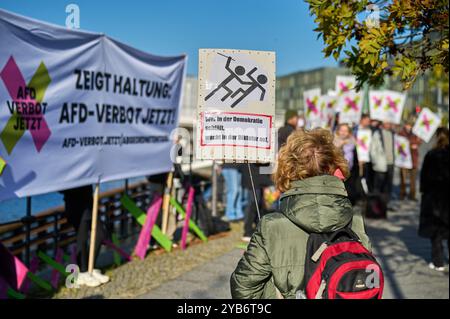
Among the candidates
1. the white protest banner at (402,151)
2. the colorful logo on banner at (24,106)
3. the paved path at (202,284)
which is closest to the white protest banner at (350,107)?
the white protest banner at (402,151)

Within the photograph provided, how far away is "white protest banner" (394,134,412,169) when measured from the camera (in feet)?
43.8

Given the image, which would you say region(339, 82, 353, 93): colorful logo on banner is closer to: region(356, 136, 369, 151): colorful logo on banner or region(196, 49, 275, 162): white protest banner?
region(356, 136, 369, 151): colorful logo on banner

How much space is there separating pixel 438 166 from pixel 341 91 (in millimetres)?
5836

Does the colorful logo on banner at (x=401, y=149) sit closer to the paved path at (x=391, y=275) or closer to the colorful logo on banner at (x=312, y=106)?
the colorful logo on banner at (x=312, y=106)

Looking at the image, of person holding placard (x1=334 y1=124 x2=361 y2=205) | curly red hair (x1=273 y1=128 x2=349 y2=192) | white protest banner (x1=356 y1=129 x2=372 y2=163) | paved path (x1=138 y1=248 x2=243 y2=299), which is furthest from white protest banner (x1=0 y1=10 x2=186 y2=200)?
white protest banner (x1=356 y1=129 x2=372 y2=163)

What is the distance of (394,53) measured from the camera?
3.79 m

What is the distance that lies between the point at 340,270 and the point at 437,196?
5.04 meters

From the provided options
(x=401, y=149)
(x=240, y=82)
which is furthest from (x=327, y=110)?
(x=240, y=82)

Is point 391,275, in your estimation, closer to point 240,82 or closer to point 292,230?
point 240,82

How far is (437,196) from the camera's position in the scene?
6719 millimetres

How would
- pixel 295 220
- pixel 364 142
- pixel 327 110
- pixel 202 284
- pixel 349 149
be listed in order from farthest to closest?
pixel 327 110 < pixel 364 142 < pixel 349 149 < pixel 202 284 < pixel 295 220

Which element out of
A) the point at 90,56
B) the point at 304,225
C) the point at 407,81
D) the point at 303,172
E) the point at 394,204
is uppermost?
the point at 90,56
